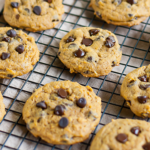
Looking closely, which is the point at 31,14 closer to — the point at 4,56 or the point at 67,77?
the point at 4,56

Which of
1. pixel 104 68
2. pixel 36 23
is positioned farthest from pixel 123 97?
pixel 36 23

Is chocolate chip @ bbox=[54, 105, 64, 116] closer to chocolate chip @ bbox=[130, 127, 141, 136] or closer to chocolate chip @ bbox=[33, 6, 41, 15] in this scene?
chocolate chip @ bbox=[130, 127, 141, 136]

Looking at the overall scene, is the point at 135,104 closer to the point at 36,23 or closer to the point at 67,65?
the point at 67,65

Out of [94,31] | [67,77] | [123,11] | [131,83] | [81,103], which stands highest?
[123,11]

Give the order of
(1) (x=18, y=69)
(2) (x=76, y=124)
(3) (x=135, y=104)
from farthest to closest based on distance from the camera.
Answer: (1) (x=18, y=69) < (3) (x=135, y=104) < (2) (x=76, y=124)

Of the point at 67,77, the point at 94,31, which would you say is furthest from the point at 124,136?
the point at 94,31

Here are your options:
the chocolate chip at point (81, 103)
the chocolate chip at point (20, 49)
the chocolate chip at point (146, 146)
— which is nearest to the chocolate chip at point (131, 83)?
the chocolate chip at point (81, 103)

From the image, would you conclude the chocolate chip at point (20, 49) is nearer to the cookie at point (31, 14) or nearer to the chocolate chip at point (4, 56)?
the chocolate chip at point (4, 56)
